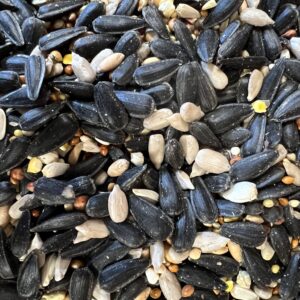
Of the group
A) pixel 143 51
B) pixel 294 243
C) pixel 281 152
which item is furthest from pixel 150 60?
pixel 294 243

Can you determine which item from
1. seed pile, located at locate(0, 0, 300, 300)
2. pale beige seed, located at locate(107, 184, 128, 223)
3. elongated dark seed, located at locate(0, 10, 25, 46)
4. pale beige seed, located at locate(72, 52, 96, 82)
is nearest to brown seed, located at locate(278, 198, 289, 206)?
seed pile, located at locate(0, 0, 300, 300)

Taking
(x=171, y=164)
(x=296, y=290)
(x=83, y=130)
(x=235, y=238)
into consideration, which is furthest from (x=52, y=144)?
(x=296, y=290)

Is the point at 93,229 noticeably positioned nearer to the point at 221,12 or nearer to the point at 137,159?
the point at 137,159

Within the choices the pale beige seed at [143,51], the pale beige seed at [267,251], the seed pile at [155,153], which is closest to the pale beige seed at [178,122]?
the seed pile at [155,153]

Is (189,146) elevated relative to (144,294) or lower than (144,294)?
elevated

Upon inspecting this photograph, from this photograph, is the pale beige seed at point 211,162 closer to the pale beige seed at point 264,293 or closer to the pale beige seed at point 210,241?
the pale beige seed at point 210,241

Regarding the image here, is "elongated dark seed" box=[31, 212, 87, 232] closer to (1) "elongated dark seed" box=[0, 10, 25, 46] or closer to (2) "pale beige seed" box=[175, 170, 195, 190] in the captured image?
(2) "pale beige seed" box=[175, 170, 195, 190]
